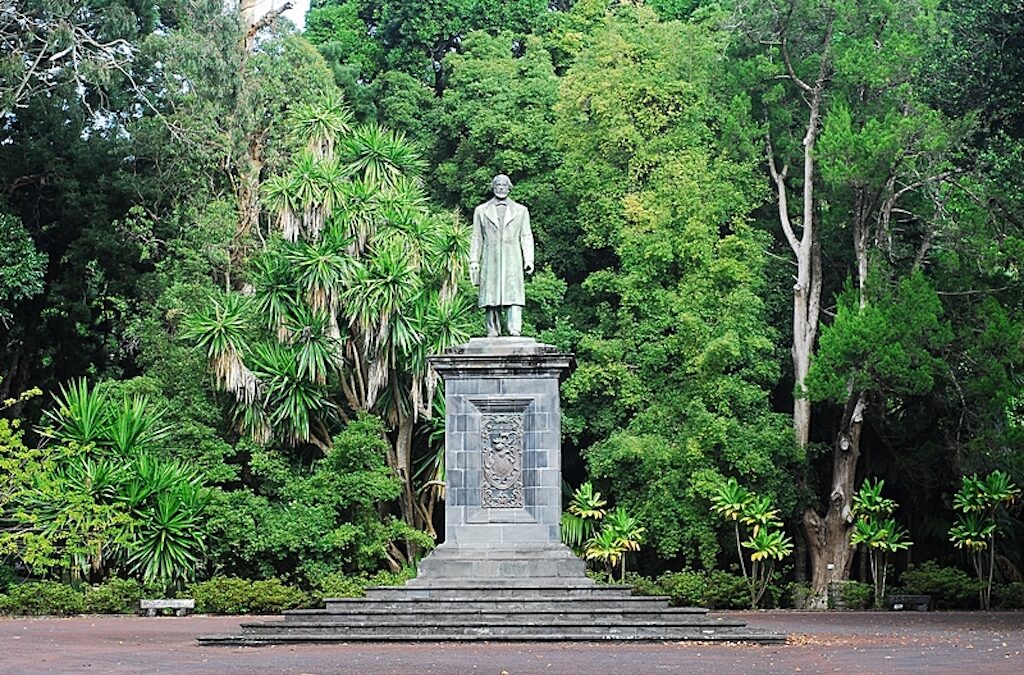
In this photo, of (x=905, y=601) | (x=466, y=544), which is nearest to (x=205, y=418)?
(x=466, y=544)

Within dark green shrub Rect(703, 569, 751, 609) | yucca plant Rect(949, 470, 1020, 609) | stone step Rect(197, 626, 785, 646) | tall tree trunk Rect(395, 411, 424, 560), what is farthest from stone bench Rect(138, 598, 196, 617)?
yucca plant Rect(949, 470, 1020, 609)

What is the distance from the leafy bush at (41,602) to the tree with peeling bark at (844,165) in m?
13.0

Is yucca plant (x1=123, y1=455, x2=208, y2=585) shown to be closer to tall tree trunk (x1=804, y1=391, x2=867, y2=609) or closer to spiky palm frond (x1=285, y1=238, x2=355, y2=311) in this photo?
spiky palm frond (x1=285, y1=238, x2=355, y2=311)

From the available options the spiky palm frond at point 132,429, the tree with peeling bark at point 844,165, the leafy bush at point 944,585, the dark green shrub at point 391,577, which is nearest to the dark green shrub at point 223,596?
the dark green shrub at point 391,577

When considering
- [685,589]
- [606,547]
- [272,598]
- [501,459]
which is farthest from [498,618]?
[606,547]

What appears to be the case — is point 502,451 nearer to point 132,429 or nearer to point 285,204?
point 132,429

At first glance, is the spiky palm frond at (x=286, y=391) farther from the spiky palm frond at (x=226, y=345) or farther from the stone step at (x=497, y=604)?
the stone step at (x=497, y=604)

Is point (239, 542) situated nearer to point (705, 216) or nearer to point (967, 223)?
point (705, 216)

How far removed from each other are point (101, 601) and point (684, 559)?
10986mm

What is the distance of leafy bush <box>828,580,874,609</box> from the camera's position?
26875 mm

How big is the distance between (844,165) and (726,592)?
26.0 ft

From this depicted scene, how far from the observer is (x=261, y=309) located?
28.3 m

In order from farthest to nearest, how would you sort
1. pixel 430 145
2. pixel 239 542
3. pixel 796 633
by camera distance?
1. pixel 430 145
2. pixel 239 542
3. pixel 796 633

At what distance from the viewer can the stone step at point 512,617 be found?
54.9ft
